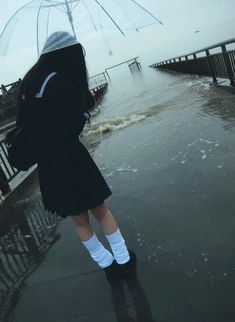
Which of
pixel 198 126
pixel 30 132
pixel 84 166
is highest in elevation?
pixel 30 132

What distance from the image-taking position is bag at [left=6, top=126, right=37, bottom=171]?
3.04 meters

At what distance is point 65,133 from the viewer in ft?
9.80

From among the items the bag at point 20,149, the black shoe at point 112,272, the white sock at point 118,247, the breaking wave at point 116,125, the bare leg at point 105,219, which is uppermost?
the bag at point 20,149

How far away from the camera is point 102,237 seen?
14.3 feet

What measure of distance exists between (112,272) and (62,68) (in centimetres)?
177

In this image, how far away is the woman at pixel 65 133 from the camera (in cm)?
294

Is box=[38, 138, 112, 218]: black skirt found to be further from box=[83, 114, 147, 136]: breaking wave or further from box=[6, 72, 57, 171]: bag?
box=[83, 114, 147, 136]: breaking wave

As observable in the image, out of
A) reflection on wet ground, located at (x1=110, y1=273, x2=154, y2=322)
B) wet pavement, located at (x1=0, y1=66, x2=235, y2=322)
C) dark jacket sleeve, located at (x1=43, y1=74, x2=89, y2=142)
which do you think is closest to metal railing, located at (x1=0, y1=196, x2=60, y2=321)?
wet pavement, located at (x1=0, y1=66, x2=235, y2=322)

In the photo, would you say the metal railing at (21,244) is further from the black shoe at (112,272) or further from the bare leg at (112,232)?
the bare leg at (112,232)

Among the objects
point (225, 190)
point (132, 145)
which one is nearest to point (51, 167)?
point (225, 190)

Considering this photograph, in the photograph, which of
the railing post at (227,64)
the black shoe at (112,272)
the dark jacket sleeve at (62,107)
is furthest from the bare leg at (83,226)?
the railing post at (227,64)

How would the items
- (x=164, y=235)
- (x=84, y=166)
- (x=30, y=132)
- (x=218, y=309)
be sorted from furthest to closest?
(x=164, y=235), (x=84, y=166), (x=30, y=132), (x=218, y=309)

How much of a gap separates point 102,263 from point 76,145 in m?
1.08

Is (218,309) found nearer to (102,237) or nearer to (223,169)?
(102,237)
